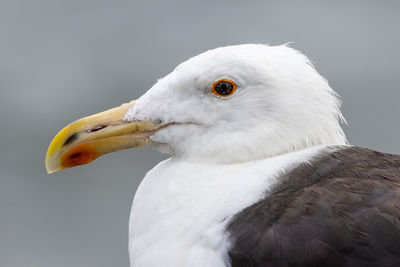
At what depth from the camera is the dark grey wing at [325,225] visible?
2.44 meters

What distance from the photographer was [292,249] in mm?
2471

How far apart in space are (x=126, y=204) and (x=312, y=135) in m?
3.92

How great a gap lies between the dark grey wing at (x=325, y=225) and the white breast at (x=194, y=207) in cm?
6

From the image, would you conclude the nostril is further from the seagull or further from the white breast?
the white breast

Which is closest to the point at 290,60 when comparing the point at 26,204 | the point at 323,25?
the point at 26,204

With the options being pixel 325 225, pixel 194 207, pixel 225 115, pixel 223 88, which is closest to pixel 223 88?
pixel 223 88

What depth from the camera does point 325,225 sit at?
2475 mm

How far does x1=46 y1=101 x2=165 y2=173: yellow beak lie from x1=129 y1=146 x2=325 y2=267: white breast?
0.19 meters

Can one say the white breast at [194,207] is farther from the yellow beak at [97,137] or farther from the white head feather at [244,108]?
the yellow beak at [97,137]

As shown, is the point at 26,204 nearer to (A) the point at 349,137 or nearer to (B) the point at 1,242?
(B) the point at 1,242

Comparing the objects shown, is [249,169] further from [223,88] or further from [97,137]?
[97,137]

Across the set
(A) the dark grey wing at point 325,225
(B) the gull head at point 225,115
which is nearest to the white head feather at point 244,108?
(B) the gull head at point 225,115

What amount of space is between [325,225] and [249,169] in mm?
→ 456

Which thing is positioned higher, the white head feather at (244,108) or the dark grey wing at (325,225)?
the white head feather at (244,108)
